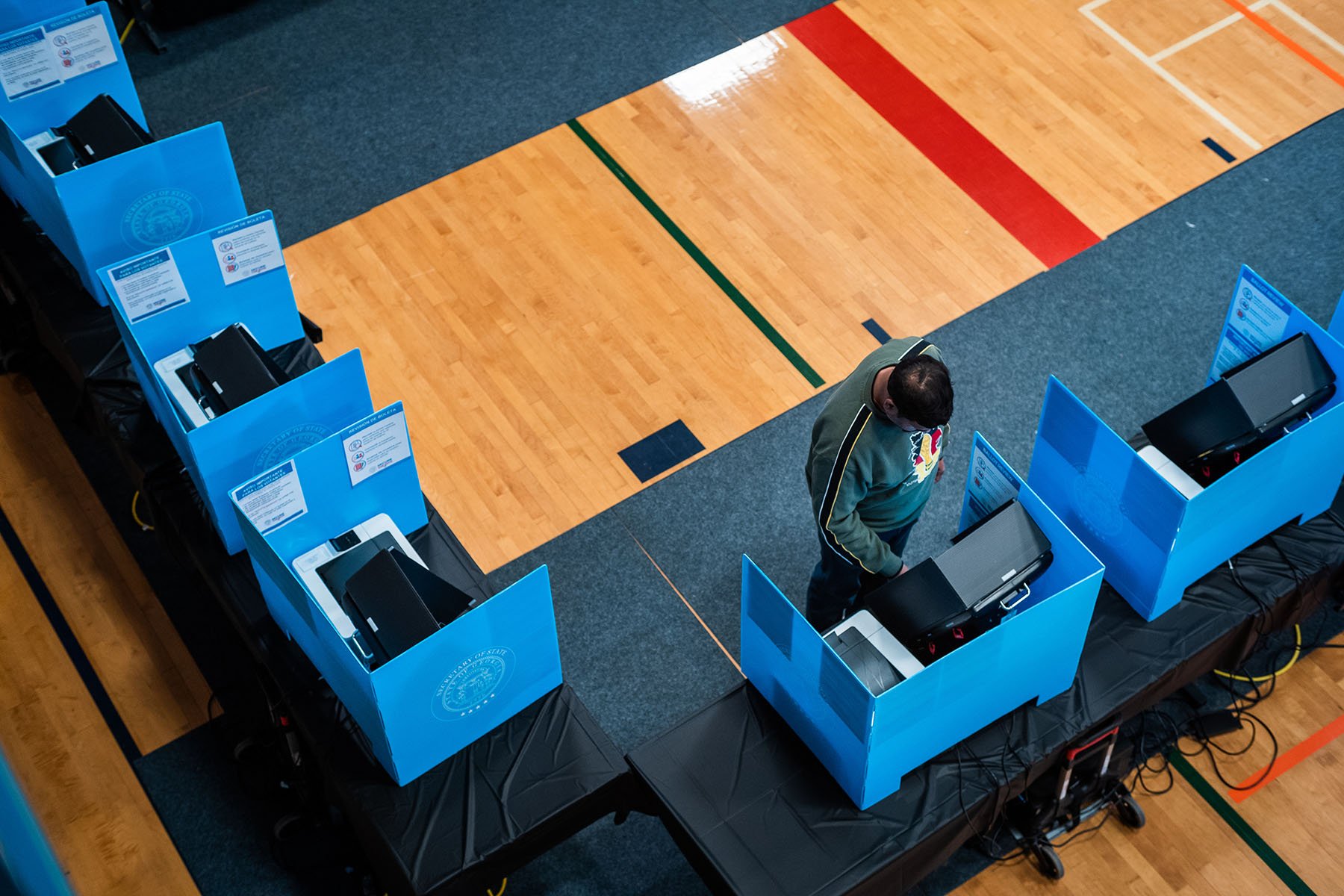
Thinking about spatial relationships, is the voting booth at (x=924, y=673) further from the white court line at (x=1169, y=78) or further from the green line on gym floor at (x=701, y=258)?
the white court line at (x=1169, y=78)

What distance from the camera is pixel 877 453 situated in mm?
3562

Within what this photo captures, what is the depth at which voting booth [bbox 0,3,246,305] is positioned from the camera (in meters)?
4.16

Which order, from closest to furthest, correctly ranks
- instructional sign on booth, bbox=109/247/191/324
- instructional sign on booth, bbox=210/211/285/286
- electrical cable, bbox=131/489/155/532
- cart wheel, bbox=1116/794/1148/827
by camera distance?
1. instructional sign on booth, bbox=109/247/191/324
2. instructional sign on booth, bbox=210/211/285/286
3. cart wheel, bbox=1116/794/1148/827
4. electrical cable, bbox=131/489/155/532

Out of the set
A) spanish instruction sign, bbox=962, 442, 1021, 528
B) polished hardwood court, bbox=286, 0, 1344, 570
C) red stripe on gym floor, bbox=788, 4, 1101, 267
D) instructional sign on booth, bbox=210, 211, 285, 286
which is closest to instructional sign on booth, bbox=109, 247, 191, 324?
instructional sign on booth, bbox=210, 211, 285, 286

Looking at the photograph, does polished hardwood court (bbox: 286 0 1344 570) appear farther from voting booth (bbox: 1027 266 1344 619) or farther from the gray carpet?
voting booth (bbox: 1027 266 1344 619)

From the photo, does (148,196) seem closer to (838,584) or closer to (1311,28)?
(838,584)

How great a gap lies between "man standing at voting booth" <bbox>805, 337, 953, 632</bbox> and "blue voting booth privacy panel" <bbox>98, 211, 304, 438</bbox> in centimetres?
174

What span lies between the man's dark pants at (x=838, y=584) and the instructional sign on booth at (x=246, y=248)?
6.26ft

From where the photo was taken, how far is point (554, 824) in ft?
11.3

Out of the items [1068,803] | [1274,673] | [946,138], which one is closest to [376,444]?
[1068,803]

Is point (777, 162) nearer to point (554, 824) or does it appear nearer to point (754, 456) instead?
point (754, 456)

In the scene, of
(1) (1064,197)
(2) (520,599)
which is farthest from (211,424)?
(1) (1064,197)

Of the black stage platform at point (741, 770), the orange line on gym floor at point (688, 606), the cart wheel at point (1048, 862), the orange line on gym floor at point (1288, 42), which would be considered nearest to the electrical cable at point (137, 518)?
the black stage platform at point (741, 770)

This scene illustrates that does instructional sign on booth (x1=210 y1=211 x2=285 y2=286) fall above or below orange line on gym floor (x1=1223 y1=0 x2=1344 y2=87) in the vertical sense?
above
